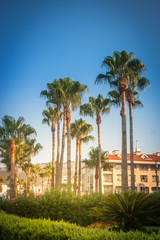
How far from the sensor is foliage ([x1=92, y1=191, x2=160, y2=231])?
8.66m

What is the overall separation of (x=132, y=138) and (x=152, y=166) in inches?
1747

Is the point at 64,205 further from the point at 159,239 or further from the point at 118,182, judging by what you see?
the point at 118,182

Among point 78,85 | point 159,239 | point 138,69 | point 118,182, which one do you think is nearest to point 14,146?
point 78,85

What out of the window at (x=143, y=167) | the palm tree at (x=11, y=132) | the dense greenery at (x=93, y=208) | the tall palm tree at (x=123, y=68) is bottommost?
the window at (x=143, y=167)

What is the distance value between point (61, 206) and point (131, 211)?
5.60 metres

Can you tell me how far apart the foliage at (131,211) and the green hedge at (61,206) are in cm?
343

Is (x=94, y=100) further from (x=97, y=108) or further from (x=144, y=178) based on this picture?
(x=144, y=178)

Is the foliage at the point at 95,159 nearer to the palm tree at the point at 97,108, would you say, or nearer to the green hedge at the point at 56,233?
the palm tree at the point at 97,108

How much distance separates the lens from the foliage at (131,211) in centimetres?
866

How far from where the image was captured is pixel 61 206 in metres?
13.2

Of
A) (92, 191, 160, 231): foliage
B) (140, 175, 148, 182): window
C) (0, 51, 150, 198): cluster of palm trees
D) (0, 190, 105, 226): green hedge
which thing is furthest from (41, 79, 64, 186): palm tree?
(140, 175, 148, 182): window

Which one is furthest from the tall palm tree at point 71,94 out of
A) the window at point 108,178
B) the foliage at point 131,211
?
the window at point 108,178

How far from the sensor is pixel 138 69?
24.3m

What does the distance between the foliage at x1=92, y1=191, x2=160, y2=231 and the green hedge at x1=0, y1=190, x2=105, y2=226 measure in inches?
135
